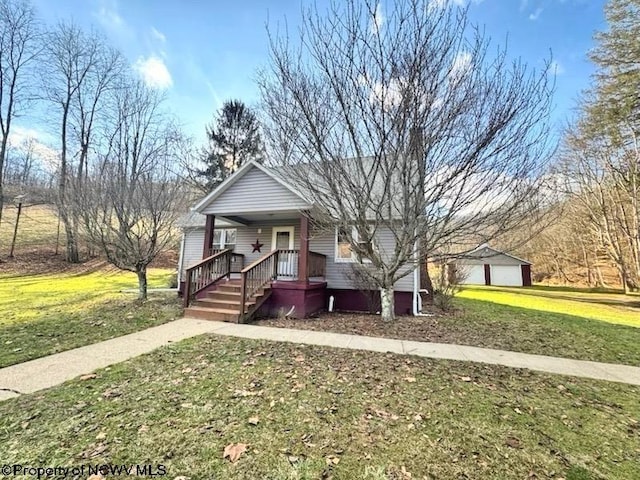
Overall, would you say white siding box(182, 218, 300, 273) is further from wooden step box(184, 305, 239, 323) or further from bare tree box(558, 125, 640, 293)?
bare tree box(558, 125, 640, 293)

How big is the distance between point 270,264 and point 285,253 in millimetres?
920

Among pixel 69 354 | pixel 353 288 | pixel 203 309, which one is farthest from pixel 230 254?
pixel 69 354

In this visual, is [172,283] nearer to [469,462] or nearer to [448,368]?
[448,368]

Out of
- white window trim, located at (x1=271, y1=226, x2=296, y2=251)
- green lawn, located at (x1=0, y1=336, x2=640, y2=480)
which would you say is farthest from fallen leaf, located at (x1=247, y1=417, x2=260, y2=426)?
white window trim, located at (x1=271, y1=226, x2=296, y2=251)

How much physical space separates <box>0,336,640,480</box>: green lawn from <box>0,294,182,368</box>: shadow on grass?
2.31 m

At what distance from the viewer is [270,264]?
32.5 feet

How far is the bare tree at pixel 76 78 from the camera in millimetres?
14391

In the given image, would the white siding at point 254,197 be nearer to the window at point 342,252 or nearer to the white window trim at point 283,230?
the white window trim at point 283,230

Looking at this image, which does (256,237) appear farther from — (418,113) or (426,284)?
(418,113)

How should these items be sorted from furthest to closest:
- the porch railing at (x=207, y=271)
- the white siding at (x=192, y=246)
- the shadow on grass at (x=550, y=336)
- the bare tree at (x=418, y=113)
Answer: the white siding at (x=192, y=246), the porch railing at (x=207, y=271), the bare tree at (x=418, y=113), the shadow on grass at (x=550, y=336)

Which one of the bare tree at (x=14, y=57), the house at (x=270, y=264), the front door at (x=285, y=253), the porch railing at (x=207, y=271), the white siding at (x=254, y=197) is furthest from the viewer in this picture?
the bare tree at (x=14, y=57)

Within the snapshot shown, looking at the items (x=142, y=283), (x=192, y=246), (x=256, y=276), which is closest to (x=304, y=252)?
(x=256, y=276)

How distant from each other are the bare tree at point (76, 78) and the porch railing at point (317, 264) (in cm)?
1113

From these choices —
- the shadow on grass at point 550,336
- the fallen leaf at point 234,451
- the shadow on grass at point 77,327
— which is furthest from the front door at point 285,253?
the fallen leaf at point 234,451
